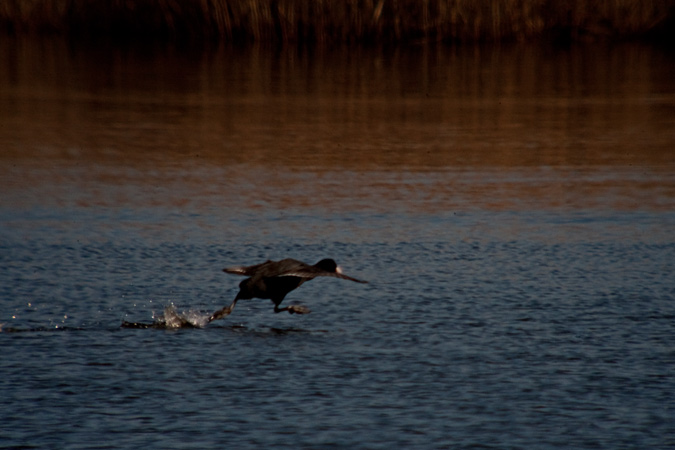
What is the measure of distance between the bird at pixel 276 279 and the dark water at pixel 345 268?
0.15m

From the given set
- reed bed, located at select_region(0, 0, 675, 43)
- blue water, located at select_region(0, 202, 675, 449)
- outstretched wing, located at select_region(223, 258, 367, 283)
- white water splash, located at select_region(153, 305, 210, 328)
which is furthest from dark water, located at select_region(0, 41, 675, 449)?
reed bed, located at select_region(0, 0, 675, 43)

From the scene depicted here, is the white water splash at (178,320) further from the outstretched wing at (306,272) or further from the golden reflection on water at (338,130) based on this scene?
the golden reflection on water at (338,130)

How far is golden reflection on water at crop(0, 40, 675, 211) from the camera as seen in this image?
13703 millimetres

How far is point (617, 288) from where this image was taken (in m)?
9.71

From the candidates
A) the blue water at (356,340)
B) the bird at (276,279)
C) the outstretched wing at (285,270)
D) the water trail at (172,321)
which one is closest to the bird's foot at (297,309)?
the bird at (276,279)

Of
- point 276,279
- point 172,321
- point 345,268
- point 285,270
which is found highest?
point 285,270

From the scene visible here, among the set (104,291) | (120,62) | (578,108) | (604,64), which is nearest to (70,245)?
(104,291)

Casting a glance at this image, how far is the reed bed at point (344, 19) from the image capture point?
3128 centimetres

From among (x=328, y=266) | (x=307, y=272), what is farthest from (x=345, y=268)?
(x=307, y=272)

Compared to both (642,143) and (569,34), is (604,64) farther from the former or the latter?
(642,143)

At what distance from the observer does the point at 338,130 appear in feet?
59.9

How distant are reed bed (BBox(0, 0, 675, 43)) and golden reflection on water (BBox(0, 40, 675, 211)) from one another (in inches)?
57.2

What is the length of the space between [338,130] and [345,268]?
318 inches

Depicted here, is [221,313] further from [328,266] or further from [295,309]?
[328,266]
